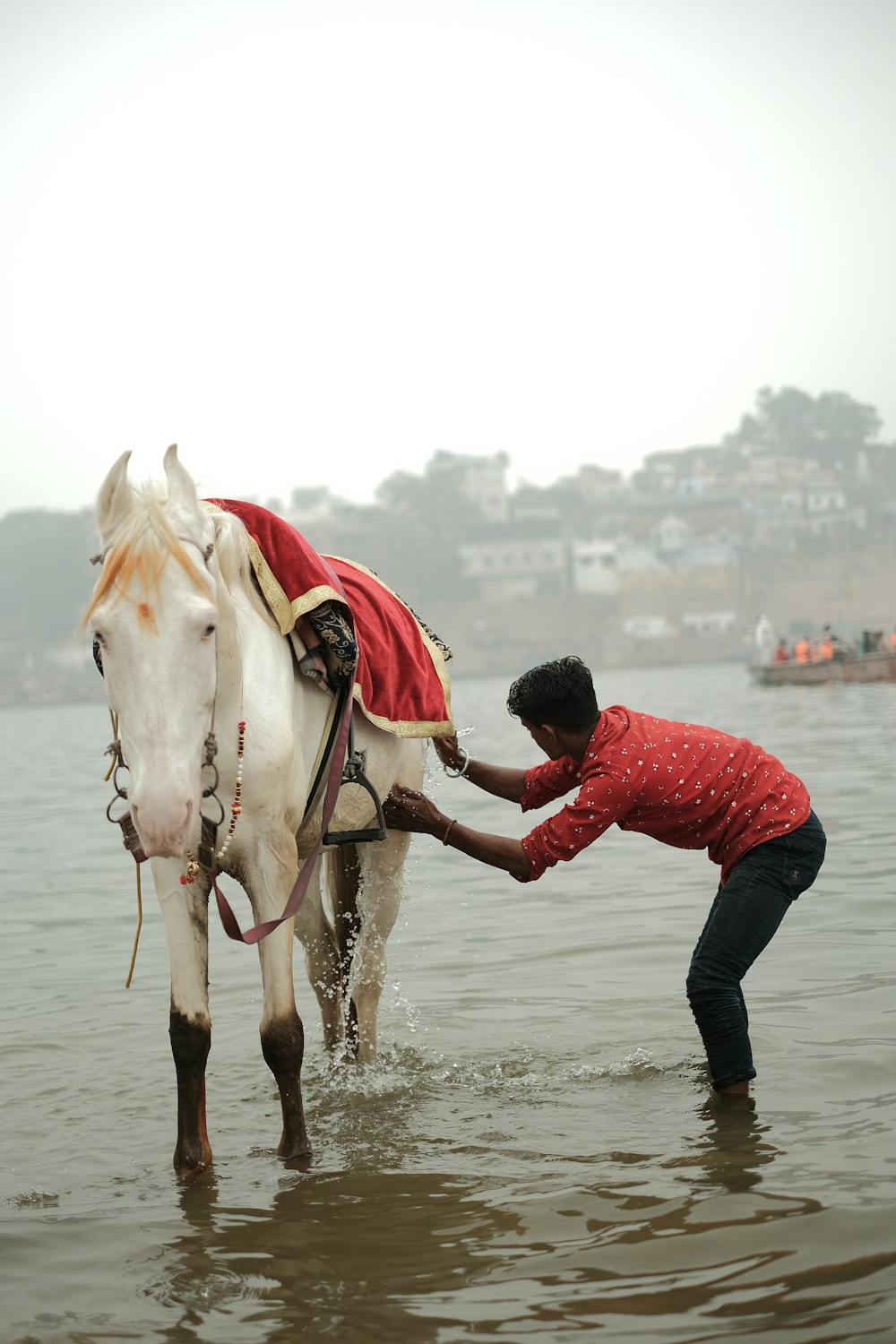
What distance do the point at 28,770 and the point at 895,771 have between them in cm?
2269

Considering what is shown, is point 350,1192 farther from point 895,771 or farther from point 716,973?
point 895,771

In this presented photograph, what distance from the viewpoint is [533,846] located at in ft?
16.8

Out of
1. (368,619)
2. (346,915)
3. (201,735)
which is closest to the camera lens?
(201,735)

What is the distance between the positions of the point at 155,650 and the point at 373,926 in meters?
2.76

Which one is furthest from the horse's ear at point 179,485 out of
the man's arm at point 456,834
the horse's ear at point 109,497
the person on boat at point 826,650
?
the person on boat at point 826,650

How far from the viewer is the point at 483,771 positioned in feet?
19.7

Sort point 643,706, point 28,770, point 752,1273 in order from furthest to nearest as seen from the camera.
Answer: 1. point 643,706
2. point 28,770
3. point 752,1273

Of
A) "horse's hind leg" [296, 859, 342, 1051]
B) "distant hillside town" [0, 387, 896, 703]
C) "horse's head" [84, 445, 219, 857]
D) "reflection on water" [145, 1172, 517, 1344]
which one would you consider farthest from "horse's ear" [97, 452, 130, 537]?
"distant hillside town" [0, 387, 896, 703]

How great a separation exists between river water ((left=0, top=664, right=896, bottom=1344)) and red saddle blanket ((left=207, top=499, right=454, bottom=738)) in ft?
3.49

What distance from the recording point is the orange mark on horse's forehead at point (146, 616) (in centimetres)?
387

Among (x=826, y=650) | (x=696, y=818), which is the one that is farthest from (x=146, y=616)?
(x=826, y=650)

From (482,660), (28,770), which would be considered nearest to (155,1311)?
(28,770)

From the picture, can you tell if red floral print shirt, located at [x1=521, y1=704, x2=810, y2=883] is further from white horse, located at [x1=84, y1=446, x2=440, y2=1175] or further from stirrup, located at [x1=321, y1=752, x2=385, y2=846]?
white horse, located at [x1=84, y1=446, x2=440, y2=1175]

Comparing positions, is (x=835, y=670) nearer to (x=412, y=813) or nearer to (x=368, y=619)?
(x=368, y=619)
